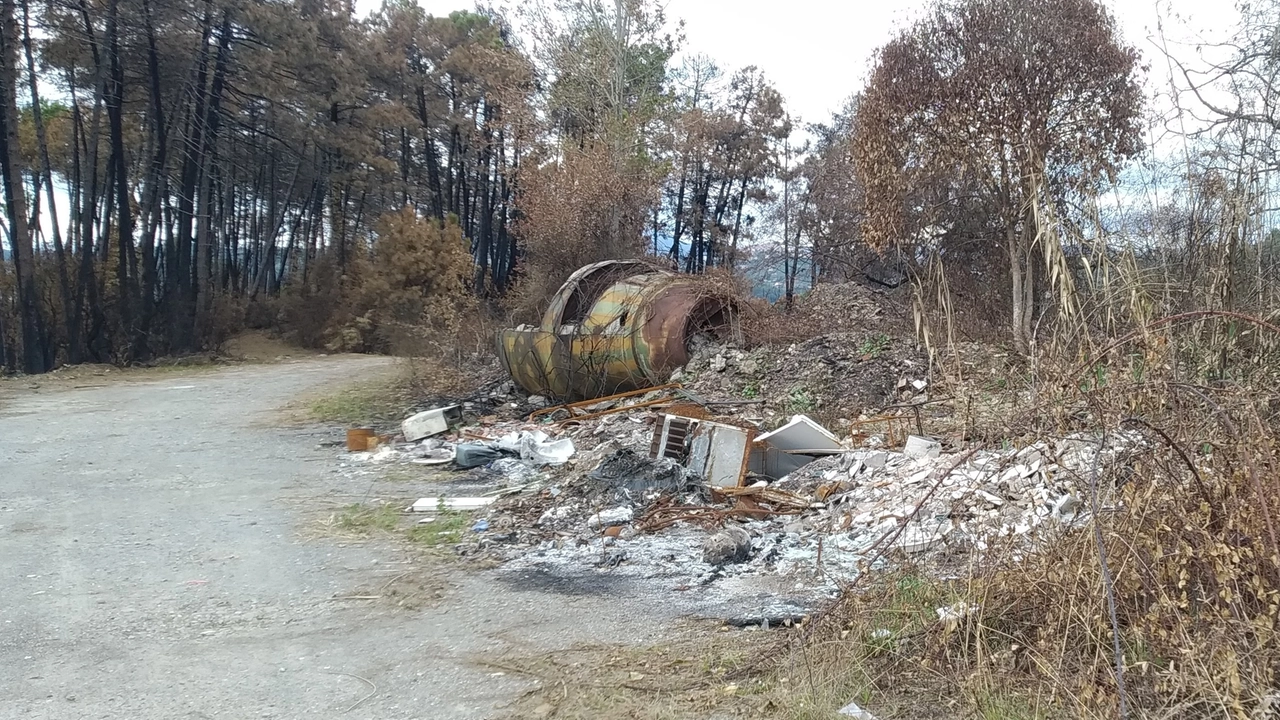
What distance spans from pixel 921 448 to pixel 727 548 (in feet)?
7.40

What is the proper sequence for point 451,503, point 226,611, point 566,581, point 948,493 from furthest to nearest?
point 451,503, point 948,493, point 566,581, point 226,611

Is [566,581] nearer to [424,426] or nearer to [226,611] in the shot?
[226,611]

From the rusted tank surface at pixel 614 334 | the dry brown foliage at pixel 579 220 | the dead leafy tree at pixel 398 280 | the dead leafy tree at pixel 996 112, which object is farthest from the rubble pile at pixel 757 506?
the dead leafy tree at pixel 398 280

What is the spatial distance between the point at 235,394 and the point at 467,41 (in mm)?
22728

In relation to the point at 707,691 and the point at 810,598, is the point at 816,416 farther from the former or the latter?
the point at 707,691

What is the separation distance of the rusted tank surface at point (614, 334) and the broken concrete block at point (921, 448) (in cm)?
492

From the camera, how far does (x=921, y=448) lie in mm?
6828

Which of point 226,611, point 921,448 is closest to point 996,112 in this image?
point 921,448

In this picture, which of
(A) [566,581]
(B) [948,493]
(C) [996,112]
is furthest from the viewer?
(C) [996,112]

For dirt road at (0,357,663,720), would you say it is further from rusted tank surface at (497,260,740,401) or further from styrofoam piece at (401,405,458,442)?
rusted tank surface at (497,260,740,401)

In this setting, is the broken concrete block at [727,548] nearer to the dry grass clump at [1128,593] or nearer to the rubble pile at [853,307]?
the dry grass clump at [1128,593]

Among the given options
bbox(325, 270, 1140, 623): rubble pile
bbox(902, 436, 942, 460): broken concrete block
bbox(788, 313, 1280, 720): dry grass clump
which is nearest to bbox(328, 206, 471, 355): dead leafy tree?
bbox(325, 270, 1140, 623): rubble pile

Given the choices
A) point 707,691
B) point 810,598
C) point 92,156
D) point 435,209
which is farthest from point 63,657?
point 435,209

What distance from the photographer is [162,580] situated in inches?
209
